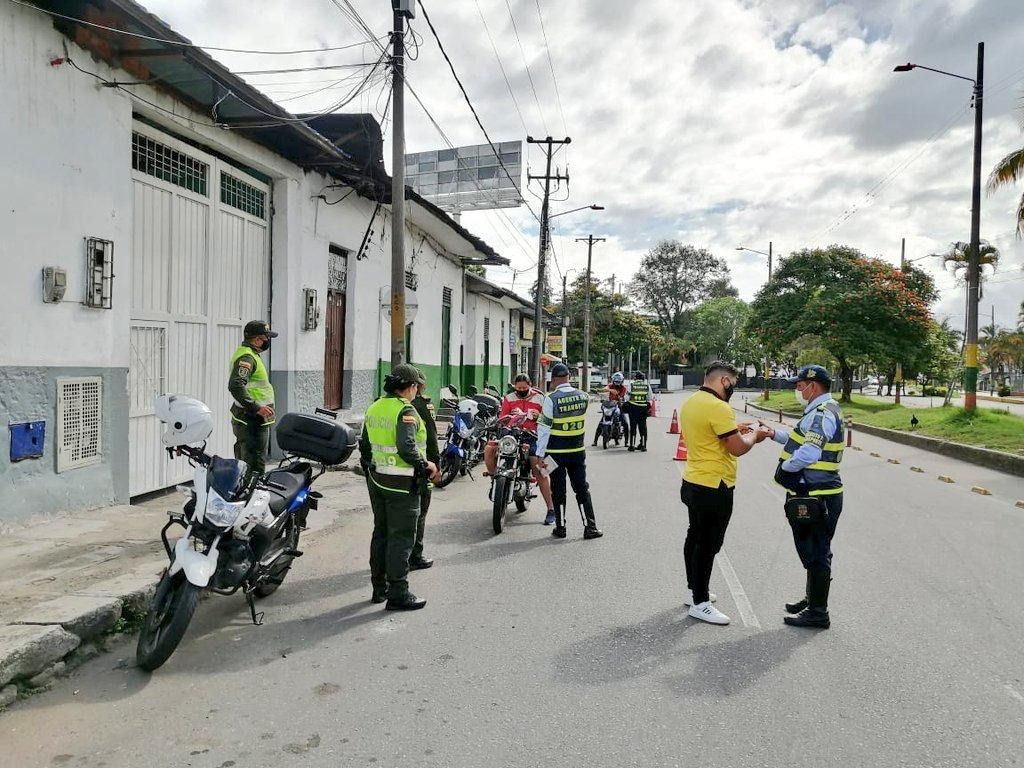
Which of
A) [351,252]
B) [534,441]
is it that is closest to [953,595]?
[534,441]

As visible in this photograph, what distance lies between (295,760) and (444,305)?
18748 millimetres

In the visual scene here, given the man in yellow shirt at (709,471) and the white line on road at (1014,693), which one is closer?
the white line on road at (1014,693)

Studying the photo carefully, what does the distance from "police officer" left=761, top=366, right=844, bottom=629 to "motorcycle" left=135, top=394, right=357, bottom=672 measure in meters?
→ 3.30

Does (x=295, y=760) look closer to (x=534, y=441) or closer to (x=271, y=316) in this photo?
(x=534, y=441)

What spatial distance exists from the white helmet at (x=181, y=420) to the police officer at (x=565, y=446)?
3603mm

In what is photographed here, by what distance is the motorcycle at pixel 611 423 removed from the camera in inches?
630

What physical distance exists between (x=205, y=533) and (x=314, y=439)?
1.22 meters

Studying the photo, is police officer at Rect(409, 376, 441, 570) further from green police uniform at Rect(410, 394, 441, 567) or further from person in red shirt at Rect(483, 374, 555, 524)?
person in red shirt at Rect(483, 374, 555, 524)

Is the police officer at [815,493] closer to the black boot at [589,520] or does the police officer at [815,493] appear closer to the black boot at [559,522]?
the black boot at [589,520]

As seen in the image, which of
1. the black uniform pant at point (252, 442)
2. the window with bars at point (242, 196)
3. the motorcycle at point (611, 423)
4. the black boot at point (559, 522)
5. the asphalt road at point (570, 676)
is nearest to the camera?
the asphalt road at point (570, 676)

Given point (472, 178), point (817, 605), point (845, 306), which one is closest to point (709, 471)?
point (817, 605)

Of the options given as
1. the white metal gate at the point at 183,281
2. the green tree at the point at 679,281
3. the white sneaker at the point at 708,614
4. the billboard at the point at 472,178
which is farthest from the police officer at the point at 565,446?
the green tree at the point at 679,281

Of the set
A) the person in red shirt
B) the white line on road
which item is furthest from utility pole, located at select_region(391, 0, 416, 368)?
the white line on road

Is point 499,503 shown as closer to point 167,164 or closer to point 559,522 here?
point 559,522
